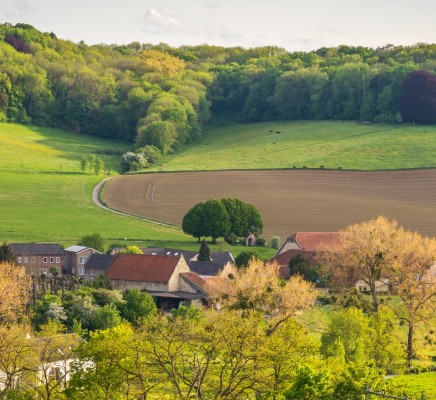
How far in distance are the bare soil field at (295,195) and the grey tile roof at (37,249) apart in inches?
870

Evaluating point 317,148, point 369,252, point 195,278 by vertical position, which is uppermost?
point 317,148

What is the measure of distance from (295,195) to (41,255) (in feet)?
142

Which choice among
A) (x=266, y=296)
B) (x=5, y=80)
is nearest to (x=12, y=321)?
(x=266, y=296)

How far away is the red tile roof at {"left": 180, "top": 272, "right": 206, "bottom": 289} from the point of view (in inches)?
3682

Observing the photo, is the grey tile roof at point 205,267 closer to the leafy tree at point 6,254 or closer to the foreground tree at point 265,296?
the leafy tree at point 6,254

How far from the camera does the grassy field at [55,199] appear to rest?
115m

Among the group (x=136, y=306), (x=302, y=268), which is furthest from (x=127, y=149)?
(x=136, y=306)

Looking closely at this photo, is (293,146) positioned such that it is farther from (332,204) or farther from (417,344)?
(417,344)

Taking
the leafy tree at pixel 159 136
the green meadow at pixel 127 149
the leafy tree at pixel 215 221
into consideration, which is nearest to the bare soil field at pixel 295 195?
→ the green meadow at pixel 127 149

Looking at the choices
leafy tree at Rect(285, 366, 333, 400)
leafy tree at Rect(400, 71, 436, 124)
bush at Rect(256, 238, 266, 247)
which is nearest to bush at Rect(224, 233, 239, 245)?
bush at Rect(256, 238, 266, 247)

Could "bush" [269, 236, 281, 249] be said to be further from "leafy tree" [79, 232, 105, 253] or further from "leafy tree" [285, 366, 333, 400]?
"leafy tree" [285, 366, 333, 400]

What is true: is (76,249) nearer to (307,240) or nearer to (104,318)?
(307,240)

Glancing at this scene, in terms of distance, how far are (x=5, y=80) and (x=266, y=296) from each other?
132681mm

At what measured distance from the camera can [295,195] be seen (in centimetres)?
13750
